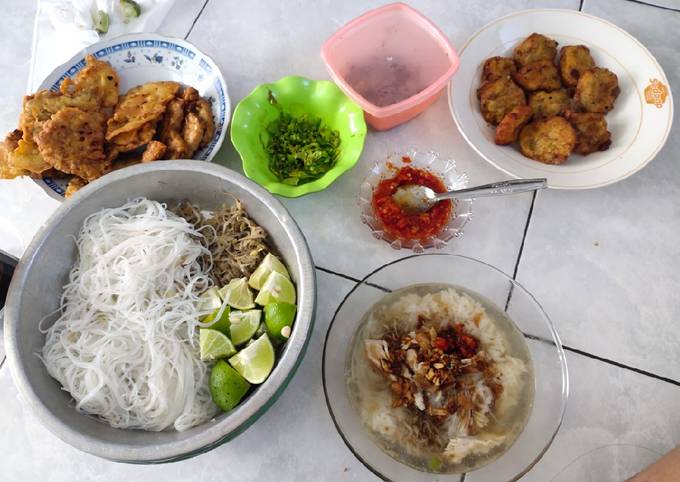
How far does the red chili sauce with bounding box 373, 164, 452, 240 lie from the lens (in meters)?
1.50

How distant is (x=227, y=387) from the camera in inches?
46.8

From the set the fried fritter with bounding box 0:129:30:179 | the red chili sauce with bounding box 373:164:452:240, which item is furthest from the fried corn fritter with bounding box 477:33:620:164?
the fried fritter with bounding box 0:129:30:179

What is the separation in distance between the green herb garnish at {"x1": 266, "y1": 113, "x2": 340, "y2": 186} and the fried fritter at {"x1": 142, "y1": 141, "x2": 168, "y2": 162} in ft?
0.97

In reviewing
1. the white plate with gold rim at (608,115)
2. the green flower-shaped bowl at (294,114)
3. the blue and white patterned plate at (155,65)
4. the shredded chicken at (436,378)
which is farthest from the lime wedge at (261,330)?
the white plate with gold rim at (608,115)

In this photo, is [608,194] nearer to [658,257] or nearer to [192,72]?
[658,257]

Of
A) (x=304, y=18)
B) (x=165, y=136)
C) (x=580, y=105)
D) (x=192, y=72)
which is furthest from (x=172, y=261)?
(x=580, y=105)

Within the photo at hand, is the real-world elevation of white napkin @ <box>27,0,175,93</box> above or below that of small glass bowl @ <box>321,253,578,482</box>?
above

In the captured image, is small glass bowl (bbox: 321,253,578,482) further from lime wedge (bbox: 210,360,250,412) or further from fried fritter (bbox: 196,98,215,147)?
fried fritter (bbox: 196,98,215,147)

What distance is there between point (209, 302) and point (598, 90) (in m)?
1.27

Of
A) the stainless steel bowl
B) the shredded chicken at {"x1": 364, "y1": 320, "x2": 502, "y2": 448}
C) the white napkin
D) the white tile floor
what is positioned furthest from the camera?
the white napkin

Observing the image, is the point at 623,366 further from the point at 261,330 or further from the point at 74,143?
the point at 74,143

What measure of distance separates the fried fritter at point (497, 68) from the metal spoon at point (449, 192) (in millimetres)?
361

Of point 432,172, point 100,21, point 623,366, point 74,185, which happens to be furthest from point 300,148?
point 623,366

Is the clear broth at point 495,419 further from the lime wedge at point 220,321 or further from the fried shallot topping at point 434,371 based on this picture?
the lime wedge at point 220,321
